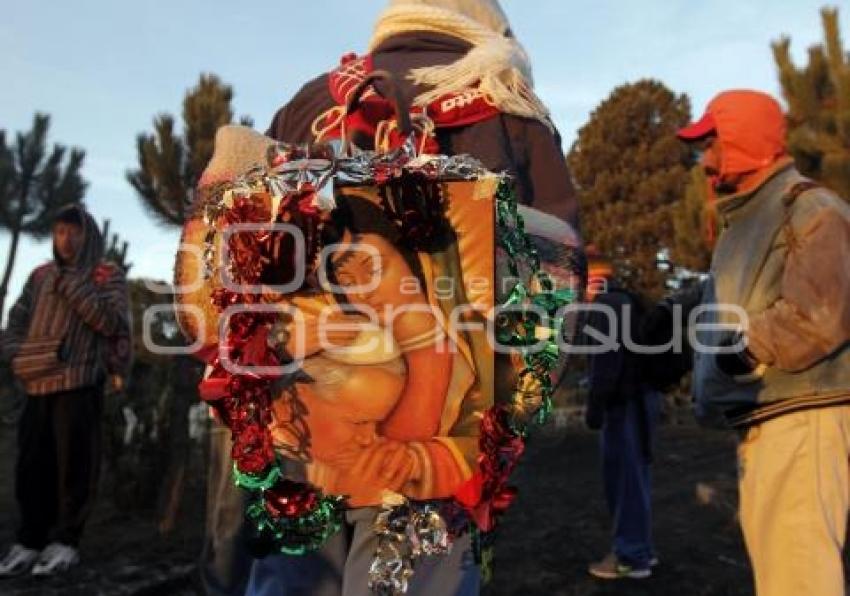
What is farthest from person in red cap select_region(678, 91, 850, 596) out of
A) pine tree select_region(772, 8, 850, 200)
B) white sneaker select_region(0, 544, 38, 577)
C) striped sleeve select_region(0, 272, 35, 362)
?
pine tree select_region(772, 8, 850, 200)

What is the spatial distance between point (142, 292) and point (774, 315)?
21.8 feet

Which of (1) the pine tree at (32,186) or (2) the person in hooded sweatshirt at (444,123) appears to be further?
(1) the pine tree at (32,186)

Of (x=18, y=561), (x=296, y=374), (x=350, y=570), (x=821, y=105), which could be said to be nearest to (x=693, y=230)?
(x=821, y=105)

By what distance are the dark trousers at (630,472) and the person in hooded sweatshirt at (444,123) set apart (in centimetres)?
320

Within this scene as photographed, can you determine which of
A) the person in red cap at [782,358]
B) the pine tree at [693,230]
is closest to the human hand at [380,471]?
the person in red cap at [782,358]

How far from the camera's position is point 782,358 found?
245 centimetres

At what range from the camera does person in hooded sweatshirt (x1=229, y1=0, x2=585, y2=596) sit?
1495 millimetres

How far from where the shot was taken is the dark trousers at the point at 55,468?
4.31 meters

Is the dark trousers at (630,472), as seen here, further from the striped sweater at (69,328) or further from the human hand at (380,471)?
the human hand at (380,471)

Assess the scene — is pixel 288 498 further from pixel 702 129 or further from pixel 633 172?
pixel 633 172

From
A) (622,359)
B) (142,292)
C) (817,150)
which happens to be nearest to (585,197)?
(817,150)

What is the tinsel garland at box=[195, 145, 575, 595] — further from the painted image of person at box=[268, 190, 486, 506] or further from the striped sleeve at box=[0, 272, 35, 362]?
the striped sleeve at box=[0, 272, 35, 362]

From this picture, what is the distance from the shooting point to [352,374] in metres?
1.30

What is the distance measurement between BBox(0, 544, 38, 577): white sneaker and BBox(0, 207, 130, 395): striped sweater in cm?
79
